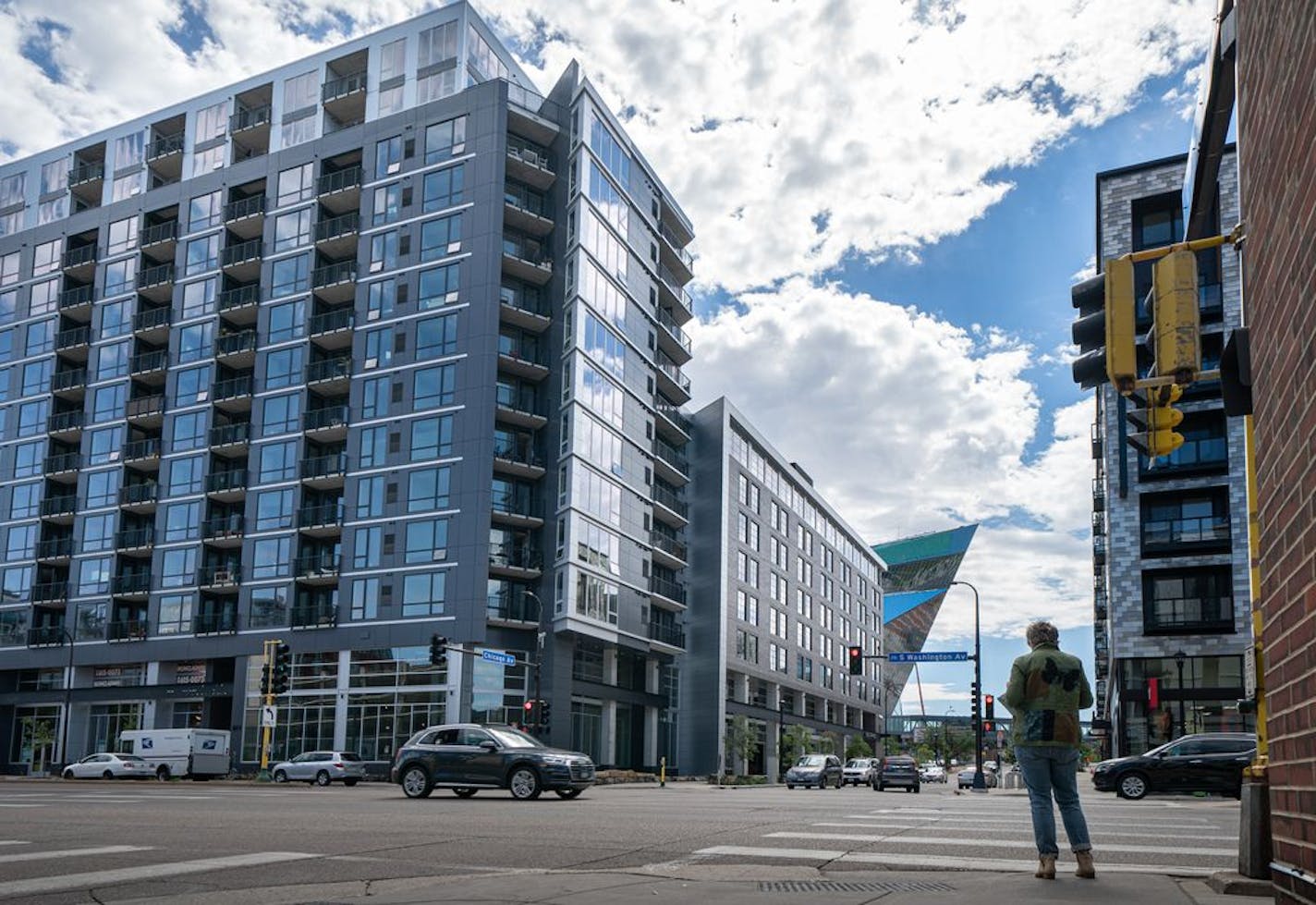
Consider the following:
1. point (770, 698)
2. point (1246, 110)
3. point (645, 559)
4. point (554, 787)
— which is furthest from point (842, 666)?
point (1246, 110)

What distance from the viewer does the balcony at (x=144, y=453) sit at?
62.9 m

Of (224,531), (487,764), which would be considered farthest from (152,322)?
(487,764)

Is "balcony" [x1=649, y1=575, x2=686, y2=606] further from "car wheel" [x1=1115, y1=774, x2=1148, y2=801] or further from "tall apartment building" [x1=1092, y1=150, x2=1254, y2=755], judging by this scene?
"car wheel" [x1=1115, y1=774, x2=1148, y2=801]

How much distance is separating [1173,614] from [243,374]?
46474 millimetres

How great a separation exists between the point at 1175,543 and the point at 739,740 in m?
28.6

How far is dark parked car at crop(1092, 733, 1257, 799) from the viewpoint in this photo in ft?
82.0

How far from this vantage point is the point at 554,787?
22.7 metres

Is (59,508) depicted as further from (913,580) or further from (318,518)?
(913,580)

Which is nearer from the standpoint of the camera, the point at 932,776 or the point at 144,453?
the point at 144,453

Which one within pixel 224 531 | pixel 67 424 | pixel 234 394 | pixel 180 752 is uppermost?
pixel 234 394

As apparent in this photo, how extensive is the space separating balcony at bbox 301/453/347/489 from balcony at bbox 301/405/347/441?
1.01 metres

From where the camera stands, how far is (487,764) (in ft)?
75.2

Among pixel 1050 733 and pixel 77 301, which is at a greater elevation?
pixel 77 301

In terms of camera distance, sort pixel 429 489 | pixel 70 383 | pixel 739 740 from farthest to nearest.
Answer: pixel 739 740, pixel 70 383, pixel 429 489
